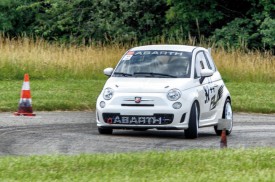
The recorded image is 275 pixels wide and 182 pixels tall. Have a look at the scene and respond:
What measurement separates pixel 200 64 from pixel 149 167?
7.79m

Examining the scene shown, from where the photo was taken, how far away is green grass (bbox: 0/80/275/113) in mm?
24766

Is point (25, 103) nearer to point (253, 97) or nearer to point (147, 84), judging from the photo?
point (147, 84)

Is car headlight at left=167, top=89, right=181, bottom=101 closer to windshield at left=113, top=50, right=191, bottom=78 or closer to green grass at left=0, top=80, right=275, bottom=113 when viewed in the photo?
windshield at left=113, top=50, right=191, bottom=78

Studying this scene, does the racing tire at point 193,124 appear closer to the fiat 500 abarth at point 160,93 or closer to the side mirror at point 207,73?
the fiat 500 abarth at point 160,93

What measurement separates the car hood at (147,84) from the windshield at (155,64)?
0.30 meters

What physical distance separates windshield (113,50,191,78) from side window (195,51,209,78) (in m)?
0.18

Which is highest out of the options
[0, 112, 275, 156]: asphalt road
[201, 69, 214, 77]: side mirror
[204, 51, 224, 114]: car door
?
[201, 69, 214, 77]: side mirror

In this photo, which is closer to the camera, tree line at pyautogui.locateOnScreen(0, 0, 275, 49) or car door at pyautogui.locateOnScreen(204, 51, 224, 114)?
car door at pyautogui.locateOnScreen(204, 51, 224, 114)

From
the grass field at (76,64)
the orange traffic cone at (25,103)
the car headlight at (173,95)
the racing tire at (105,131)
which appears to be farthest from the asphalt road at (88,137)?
the grass field at (76,64)

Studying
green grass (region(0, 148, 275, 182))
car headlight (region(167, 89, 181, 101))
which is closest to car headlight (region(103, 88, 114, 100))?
car headlight (region(167, 89, 181, 101))

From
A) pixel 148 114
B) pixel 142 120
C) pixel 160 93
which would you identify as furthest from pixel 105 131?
pixel 160 93

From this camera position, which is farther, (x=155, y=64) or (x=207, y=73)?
(x=155, y=64)

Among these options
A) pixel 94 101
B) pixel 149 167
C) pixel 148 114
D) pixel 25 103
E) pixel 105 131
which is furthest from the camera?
pixel 94 101

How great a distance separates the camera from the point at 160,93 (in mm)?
17953
